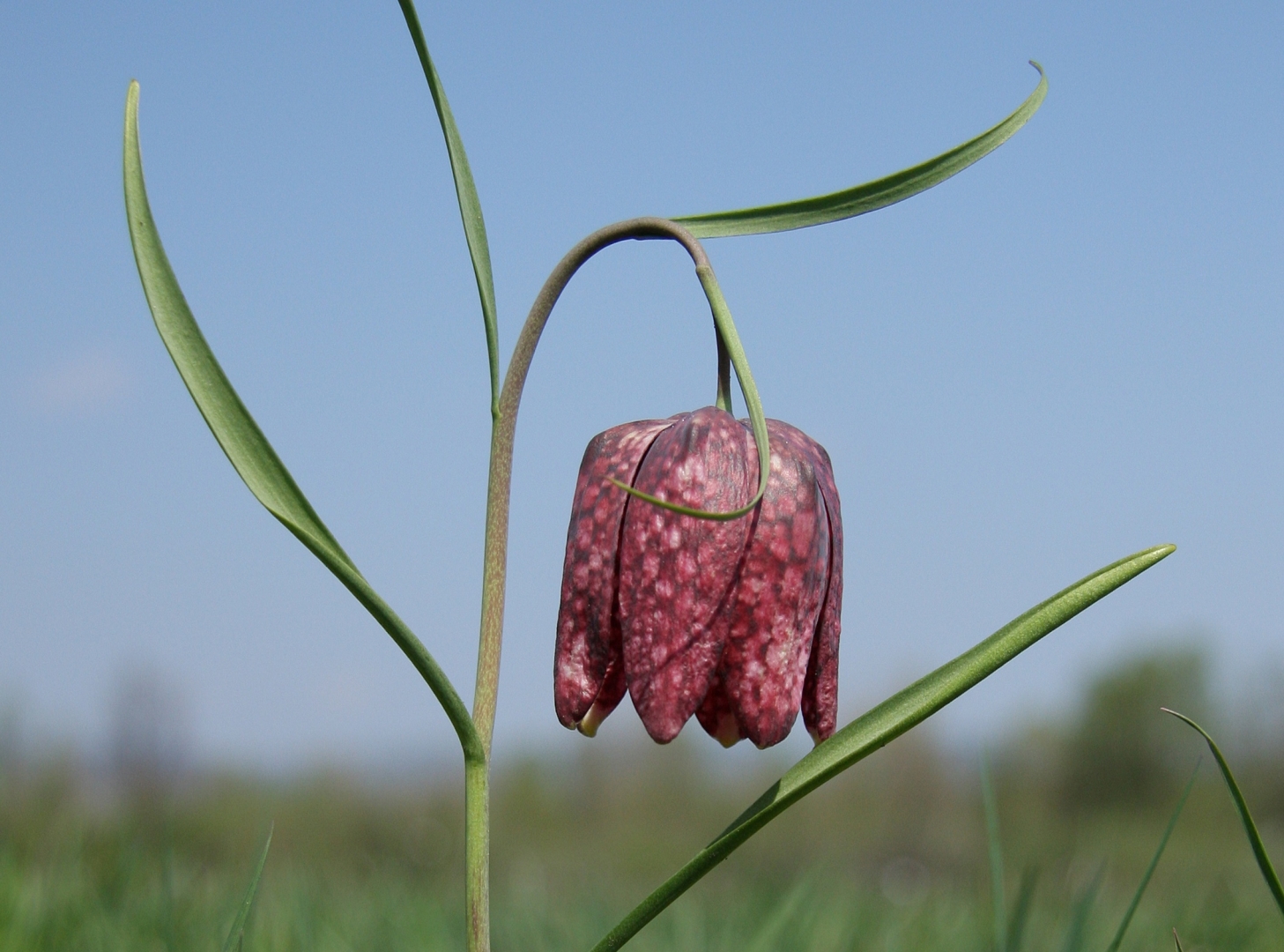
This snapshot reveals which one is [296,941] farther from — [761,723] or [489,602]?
[761,723]

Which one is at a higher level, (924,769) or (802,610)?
(802,610)

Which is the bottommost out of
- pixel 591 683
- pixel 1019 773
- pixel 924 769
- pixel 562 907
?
pixel 1019 773

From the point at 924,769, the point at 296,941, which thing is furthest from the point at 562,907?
the point at 924,769

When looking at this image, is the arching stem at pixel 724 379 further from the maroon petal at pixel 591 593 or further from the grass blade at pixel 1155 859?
the grass blade at pixel 1155 859

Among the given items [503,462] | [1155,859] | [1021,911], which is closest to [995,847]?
[1021,911]

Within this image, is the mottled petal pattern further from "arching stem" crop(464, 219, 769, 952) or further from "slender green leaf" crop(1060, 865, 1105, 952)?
"slender green leaf" crop(1060, 865, 1105, 952)

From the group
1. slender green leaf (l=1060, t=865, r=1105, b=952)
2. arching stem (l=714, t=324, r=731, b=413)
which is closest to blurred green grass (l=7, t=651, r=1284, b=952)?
slender green leaf (l=1060, t=865, r=1105, b=952)

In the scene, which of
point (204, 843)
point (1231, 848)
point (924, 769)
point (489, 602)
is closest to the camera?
point (489, 602)

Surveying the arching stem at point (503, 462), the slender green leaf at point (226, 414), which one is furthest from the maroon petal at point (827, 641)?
the slender green leaf at point (226, 414)
